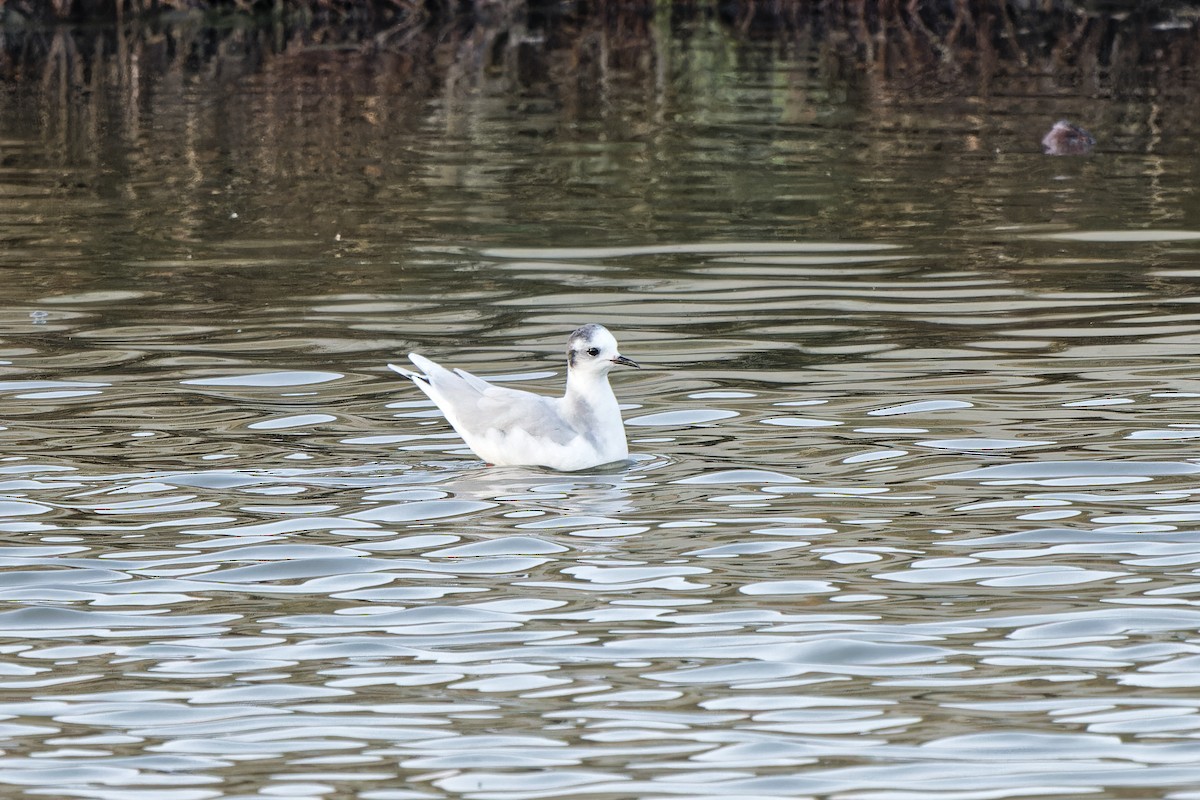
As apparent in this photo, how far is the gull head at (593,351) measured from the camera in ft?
35.1

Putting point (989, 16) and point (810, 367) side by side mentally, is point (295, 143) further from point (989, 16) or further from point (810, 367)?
point (989, 16)

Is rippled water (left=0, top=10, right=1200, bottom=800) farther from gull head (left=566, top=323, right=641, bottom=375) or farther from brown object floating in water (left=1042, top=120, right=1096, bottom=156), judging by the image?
brown object floating in water (left=1042, top=120, right=1096, bottom=156)

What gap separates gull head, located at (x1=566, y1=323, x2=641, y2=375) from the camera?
10688 millimetres

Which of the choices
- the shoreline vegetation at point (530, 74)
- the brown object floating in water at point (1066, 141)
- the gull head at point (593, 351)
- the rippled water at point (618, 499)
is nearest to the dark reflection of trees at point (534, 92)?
the shoreline vegetation at point (530, 74)

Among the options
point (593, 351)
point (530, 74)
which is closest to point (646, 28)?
point (530, 74)

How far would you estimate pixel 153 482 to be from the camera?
32.9 ft

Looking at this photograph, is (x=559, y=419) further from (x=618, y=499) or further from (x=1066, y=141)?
(x=1066, y=141)

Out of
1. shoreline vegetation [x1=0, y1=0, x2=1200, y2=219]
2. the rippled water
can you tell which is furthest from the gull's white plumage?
shoreline vegetation [x1=0, y1=0, x2=1200, y2=219]

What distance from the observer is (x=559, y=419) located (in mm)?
10633

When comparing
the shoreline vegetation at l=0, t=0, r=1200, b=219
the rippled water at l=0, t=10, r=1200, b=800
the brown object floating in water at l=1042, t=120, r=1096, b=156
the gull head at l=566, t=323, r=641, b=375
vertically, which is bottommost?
the rippled water at l=0, t=10, r=1200, b=800

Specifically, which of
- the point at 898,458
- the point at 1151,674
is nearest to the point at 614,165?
the point at 898,458

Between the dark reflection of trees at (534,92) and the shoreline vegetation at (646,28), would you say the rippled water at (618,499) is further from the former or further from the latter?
the shoreline vegetation at (646,28)

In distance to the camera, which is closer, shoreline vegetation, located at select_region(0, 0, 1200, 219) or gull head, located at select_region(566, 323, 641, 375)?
gull head, located at select_region(566, 323, 641, 375)

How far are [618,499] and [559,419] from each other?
894 mm
